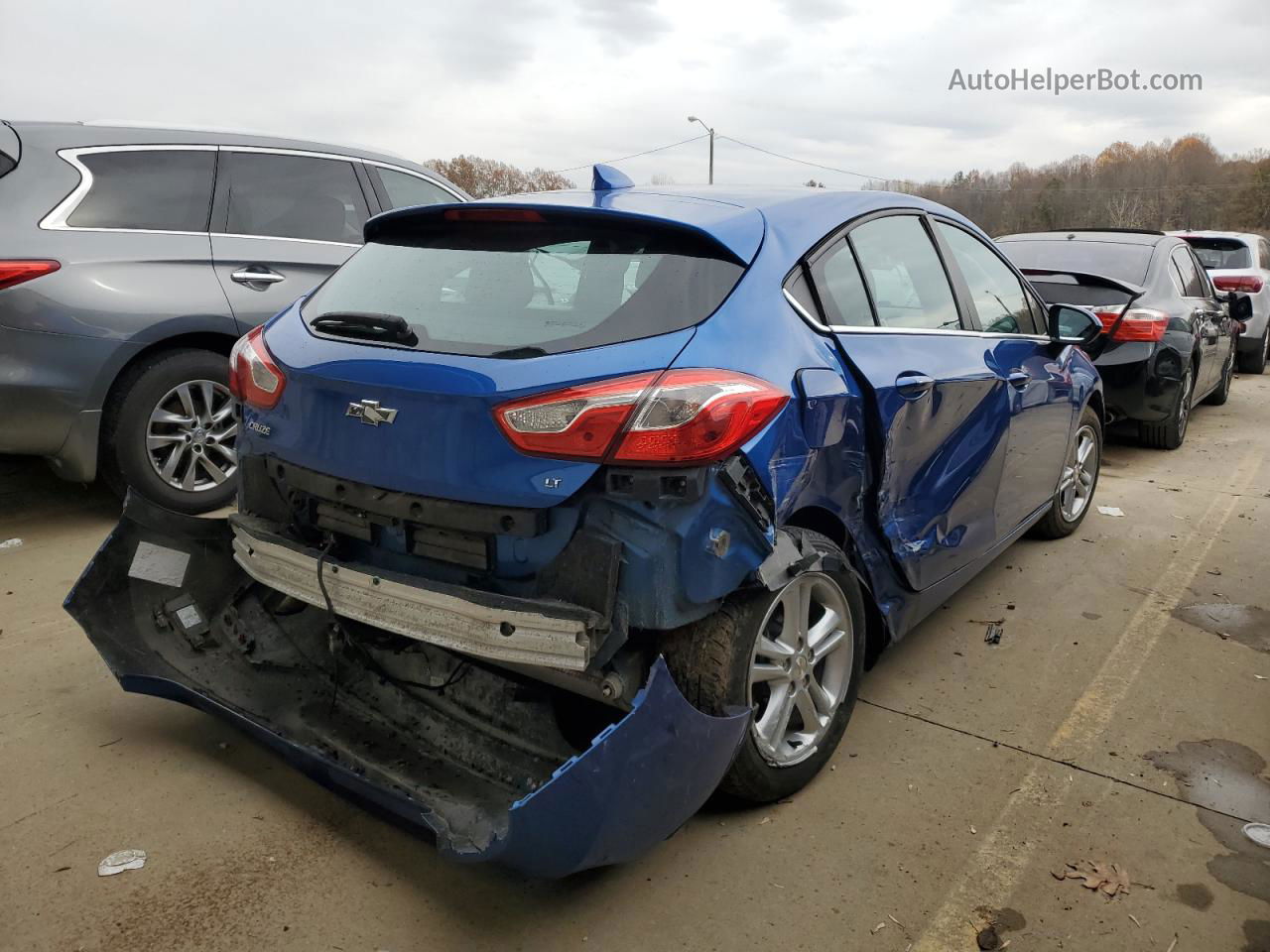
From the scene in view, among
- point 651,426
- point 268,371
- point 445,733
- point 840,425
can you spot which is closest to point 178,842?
point 445,733

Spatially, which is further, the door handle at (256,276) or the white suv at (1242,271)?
the white suv at (1242,271)

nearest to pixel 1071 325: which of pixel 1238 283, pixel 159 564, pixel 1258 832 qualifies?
pixel 1258 832

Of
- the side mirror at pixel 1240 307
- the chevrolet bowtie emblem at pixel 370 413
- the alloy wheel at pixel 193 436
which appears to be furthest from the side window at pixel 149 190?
the side mirror at pixel 1240 307

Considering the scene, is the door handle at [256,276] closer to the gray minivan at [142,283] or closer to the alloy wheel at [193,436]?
the gray minivan at [142,283]

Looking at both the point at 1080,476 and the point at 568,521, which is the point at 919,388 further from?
the point at 1080,476

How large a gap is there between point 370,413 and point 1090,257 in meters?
6.58

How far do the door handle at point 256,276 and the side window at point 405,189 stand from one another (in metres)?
0.97

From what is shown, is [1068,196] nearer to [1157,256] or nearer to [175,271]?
[1157,256]

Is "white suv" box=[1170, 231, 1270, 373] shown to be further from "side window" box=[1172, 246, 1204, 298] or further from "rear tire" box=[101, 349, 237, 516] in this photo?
"rear tire" box=[101, 349, 237, 516]

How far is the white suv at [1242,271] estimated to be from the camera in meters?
11.3

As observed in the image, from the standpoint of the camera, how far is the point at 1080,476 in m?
5.29

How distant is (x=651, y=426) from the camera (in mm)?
2188

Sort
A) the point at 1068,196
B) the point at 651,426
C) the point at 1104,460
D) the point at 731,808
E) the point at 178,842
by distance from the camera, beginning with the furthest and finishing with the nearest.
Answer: the point at 1068,196, the point at 1104,460, the point at 731,808, the point at 178,842, the point at 651,426

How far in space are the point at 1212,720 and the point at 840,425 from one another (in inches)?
70.3
